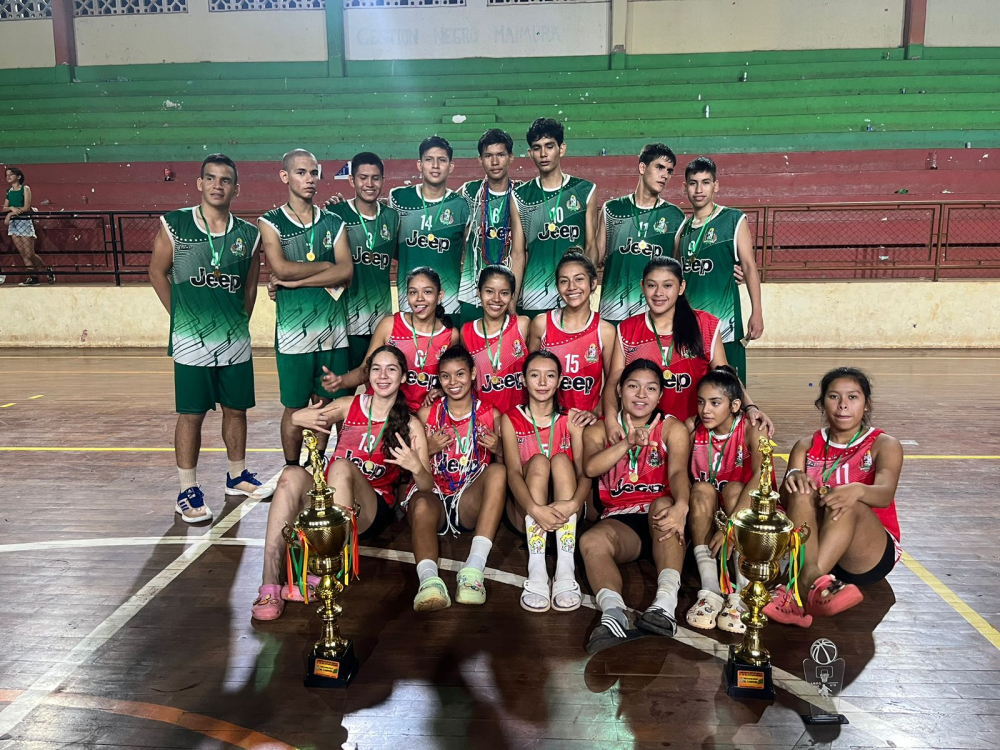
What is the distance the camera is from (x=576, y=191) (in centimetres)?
426

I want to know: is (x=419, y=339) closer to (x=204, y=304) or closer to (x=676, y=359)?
(x=204, y=304)

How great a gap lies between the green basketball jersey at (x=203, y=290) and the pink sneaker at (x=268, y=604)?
1.49 m

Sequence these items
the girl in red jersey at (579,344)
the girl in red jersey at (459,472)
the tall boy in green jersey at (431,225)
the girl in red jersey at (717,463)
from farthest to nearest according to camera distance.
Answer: the tall boy in green jersey at (431,225)
the girl in red jersey at (579,344)
the girl in red jersey at (459,472)
the girl in red jersey at (717,463)

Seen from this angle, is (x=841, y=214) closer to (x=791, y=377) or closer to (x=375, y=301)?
(x=791, y=377)

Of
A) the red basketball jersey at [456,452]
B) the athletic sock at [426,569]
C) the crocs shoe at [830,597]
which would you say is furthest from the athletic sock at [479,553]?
the crocs shoe at [830,597]

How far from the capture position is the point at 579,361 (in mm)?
3602

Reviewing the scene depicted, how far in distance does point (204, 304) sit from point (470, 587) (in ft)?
6.72

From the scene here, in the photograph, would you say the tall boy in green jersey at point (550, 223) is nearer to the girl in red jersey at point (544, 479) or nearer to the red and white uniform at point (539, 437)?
the girl in red jersey at point (544, 479)

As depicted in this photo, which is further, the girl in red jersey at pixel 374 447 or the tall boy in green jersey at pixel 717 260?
the tall boy in green jersey at pixel 717 260

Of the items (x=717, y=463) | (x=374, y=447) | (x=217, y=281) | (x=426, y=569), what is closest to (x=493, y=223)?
(x=217, y=281)

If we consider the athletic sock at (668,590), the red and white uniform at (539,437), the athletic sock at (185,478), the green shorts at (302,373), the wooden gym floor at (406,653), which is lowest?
the wooden gym floor at (406,653)

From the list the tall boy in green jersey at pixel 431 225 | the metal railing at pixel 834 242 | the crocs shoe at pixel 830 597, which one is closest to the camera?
the crocs shoe at pixel 830 597

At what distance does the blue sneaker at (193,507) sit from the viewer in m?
3.82

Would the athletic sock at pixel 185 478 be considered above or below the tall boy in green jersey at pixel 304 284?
below
